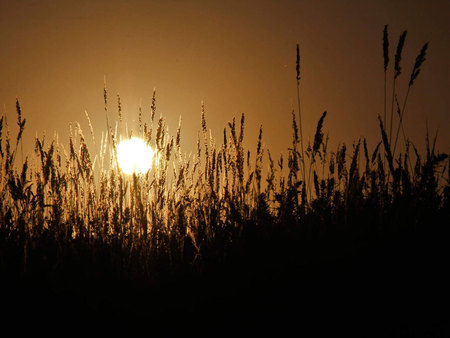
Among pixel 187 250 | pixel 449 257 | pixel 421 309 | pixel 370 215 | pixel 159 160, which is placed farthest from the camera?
pixel 159 160

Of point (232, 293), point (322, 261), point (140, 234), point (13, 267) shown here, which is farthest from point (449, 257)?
point (13, 267)

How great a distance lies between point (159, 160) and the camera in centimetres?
221

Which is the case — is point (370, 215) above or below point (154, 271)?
above

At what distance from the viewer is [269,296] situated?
135cm

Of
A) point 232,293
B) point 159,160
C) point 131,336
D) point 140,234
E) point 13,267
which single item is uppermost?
point 159,160

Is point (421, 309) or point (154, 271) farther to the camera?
point (154, 271)

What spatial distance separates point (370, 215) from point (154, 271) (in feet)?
3.26

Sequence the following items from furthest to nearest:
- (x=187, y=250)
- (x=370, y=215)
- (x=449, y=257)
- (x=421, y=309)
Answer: (x=187, y=250) < (x=370, y=215) < (x=449, y=257) < (x=421, y=309)

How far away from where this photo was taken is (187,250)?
1.94 m

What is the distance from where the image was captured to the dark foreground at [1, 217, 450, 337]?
120 cm

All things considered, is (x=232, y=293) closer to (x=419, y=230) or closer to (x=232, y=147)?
(x=419, y=230)

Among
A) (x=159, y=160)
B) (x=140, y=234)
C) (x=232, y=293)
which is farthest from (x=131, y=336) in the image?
(x=159, y=160)

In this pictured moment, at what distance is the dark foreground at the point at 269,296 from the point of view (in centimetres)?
120

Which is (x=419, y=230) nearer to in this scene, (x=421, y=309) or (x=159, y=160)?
(x=421, y=309)
